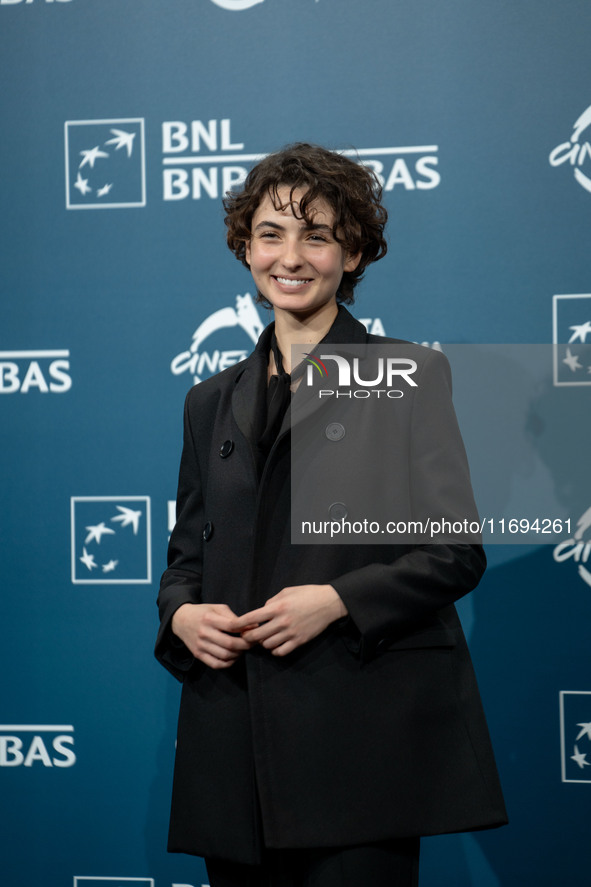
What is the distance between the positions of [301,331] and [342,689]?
0.57m

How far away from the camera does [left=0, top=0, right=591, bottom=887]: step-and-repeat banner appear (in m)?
2.09

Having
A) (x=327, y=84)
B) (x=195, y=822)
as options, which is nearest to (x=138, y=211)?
(x=327, y=84)

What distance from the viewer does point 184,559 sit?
1513 millimetres

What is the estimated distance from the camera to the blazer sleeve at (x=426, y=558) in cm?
126

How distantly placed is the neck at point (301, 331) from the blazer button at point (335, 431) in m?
0.15

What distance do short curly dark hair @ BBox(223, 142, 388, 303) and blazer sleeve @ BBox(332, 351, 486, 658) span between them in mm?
259

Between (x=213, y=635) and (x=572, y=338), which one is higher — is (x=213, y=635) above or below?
below

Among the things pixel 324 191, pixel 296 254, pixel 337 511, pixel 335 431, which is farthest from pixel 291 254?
pixel 337 511

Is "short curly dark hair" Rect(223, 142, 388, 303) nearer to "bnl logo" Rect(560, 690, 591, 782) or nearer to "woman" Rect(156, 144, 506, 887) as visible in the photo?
"woman" Rect(156, 144, 506, 887)

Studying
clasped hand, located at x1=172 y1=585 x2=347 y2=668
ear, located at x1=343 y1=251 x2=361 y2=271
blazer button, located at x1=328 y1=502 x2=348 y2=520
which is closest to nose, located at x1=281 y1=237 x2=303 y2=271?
ear, located at x1=343 y1=251 x2=361 y2=271

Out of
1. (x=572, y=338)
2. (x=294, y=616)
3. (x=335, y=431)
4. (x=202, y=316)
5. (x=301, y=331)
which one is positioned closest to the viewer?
(x=294, y=616)

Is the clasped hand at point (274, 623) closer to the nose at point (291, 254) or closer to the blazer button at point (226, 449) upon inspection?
the blazer button at point (226, 449)

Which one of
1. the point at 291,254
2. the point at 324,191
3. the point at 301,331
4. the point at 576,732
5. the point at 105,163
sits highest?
the point at 105,163

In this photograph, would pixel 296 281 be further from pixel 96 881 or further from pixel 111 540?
pixel 96 881
